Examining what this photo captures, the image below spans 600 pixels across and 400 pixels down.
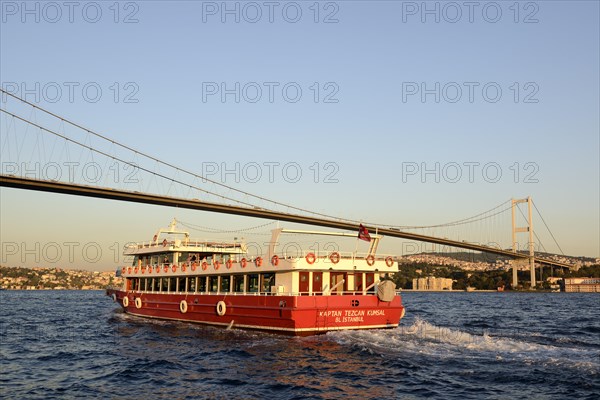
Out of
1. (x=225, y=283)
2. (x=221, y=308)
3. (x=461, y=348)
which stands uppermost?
(x=225, y=283)

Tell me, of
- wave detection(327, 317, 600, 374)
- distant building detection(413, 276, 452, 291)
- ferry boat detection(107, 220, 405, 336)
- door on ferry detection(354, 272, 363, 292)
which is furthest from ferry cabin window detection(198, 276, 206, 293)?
distant building detection(413, 276, 452, 291)

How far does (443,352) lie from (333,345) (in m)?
4.25

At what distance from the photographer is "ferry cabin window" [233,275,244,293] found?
A: 2780 centimetres

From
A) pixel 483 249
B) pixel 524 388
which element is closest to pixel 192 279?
pixel 524 388

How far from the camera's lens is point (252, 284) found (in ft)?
89.0

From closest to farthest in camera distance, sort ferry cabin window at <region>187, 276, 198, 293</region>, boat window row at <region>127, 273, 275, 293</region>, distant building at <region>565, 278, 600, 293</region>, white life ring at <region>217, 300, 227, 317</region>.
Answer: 1. boat window row at <region>127, 273, 275, 293</region>
2. white life ring at <region>217, 300, 227, 317</region>
3. ferry cabin window at <region>187, 276, 198, 293</region>
4. distant building at <region>565, 278, 600, 293</region>

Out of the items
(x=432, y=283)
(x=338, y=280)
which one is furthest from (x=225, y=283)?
(x=432, y=283)

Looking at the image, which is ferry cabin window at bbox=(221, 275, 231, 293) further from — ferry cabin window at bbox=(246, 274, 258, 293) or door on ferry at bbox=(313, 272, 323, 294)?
door on ferry at bbox=(313, 272, 323, 294)

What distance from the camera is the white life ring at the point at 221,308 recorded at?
2758cm

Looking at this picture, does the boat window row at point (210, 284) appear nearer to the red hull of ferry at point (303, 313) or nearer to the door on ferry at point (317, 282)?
the red hull of ferry at point (303, 313)

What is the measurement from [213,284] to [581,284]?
123 meters

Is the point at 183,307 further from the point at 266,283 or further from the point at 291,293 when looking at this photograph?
the point at 291,293

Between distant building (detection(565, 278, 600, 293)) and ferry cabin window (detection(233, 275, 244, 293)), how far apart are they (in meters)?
123

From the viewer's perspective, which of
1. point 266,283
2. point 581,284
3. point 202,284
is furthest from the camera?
point 581,284
